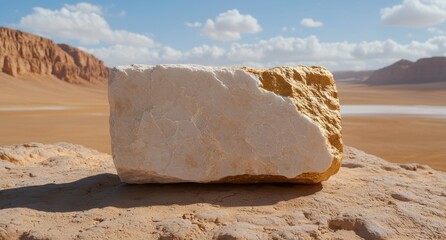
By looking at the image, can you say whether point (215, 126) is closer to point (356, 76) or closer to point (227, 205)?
point (227, 205)

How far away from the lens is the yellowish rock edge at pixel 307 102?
356 cm

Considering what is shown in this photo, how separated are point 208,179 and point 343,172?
163 cm

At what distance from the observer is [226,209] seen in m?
3.22

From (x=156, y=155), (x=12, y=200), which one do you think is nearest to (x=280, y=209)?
(x=156, y=155)

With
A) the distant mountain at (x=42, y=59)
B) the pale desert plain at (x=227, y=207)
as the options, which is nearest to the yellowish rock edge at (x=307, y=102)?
the pale desert plain at (x=227, y=207)

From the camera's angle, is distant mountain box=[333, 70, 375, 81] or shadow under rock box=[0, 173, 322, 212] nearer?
shadow under rock box=[0, 173, 322, 212]

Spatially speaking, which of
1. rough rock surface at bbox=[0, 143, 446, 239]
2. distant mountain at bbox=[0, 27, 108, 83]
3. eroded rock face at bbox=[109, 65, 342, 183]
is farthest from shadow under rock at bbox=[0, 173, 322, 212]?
distant mountain at bbox=[0, 27, 108, 83]

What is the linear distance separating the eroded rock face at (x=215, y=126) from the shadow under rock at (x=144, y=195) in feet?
0.38

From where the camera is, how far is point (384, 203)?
3371 millimetres

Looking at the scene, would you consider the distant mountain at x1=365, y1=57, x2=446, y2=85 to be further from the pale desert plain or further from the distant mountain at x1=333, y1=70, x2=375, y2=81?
the pale desert plain

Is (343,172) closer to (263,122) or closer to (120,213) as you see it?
(263,122)

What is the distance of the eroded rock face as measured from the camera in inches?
137

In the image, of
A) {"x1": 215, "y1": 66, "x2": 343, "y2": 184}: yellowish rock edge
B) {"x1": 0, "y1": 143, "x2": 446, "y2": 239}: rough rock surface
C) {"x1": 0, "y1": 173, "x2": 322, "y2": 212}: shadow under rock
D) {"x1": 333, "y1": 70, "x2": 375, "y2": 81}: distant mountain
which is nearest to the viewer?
{"x1": 0, "y1": 143, "x2": 446, "y2": 239}: rough rock surface

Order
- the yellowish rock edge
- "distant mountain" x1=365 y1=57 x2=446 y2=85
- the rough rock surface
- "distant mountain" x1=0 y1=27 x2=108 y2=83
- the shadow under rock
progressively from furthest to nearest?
"distant mountain" x1=365 y1=57 x2=446 y2=85 < "distant mountain" x1=0 y1=27 x2=108 y2=83 < the yellowish rock edge < the shadow under rock < the rough rock surface
